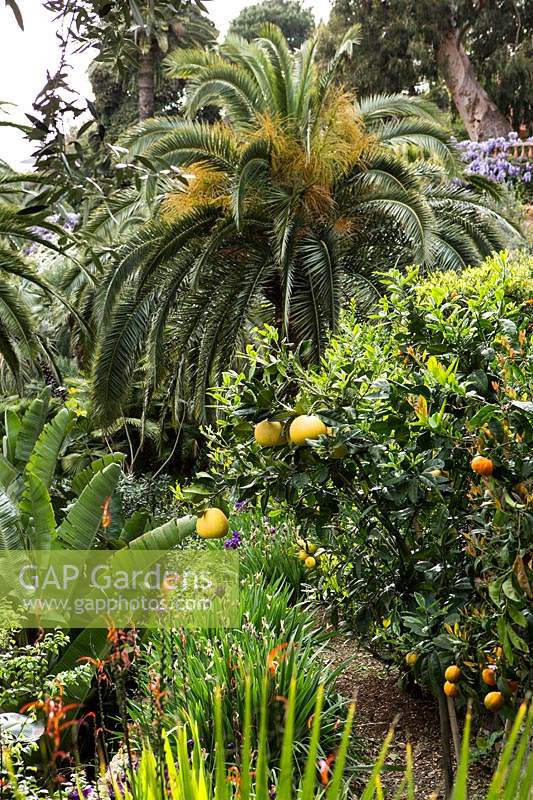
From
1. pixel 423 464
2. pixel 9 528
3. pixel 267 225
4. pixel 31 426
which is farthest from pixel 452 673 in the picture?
pixel 267 225

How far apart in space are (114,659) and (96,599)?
357cm

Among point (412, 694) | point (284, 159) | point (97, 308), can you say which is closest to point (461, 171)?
point (284, 159)

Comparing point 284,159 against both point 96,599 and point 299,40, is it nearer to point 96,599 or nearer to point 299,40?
point 96,599

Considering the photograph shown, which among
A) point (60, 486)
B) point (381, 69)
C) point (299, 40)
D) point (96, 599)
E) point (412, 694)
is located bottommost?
point (412, 694)

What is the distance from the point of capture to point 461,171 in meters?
8.06

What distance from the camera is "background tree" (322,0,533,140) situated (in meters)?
21.7

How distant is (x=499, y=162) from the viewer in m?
16.8

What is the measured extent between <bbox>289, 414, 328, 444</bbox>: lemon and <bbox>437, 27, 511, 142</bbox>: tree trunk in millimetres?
21080

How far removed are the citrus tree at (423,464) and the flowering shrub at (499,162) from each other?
14.4 metres

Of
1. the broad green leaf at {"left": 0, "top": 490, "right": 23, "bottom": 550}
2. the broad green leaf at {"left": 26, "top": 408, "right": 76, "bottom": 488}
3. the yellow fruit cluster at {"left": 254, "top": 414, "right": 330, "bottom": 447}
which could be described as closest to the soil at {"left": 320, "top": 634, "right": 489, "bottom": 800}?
the yellow fruit cluster at {"left": 254, "top": 414, "right": 330, "bottom": 447}

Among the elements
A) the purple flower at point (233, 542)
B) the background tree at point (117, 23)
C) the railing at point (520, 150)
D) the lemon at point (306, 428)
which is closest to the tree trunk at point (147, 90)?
the railing at point (520, 150)

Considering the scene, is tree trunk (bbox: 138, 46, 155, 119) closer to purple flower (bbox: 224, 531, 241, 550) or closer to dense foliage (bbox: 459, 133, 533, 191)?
dense foliage (bbox: 459, 133, 533, 191)

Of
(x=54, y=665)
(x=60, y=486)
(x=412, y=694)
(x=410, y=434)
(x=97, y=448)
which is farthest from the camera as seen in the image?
(x=97, y=448)

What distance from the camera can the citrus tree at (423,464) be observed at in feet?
7.97
